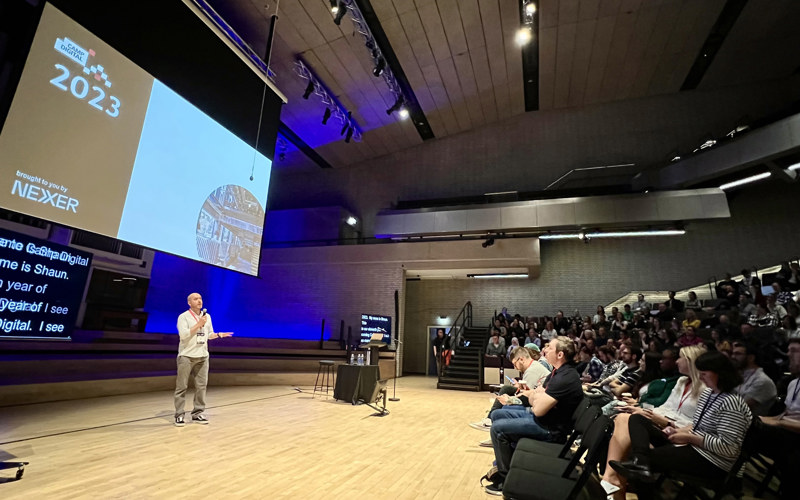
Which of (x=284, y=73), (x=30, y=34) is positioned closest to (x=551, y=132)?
(x=284, y=73)

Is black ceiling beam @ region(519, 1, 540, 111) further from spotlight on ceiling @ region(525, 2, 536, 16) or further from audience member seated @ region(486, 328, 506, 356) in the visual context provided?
audience member seated @ region(486, 328, 506, 356)

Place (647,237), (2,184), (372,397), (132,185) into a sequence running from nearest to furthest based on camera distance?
(2,184)
(132,185)
(372,397)
(647,237)

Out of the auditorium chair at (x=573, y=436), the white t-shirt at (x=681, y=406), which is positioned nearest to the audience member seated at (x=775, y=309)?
the white t-shirt at (x=681, y=406)

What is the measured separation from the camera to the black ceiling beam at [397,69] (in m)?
7.59

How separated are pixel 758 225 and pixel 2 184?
14.9m

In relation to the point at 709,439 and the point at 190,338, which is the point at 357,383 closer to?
the point at 190,338

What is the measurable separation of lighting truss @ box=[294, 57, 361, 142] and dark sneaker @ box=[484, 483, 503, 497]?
868cm

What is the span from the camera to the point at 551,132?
12.3 meters

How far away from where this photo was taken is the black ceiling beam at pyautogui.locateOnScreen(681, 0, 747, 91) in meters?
8.24

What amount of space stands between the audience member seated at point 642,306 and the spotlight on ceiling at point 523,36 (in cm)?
711

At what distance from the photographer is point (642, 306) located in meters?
9.91

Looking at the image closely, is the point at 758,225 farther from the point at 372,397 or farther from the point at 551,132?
the point at 372,397

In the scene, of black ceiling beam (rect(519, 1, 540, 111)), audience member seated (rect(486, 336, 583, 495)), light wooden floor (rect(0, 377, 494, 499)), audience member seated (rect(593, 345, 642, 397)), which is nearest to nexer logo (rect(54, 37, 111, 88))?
light wooden floor (rect(0, 377, 494, 499))

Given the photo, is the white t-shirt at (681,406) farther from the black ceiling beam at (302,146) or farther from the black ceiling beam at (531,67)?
the black ceiling beam at (302,146)
